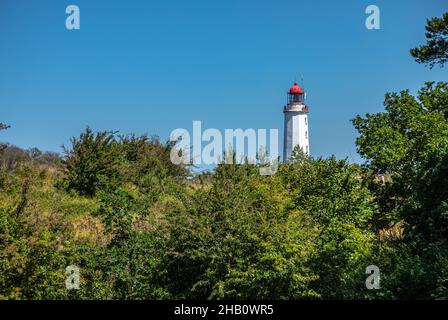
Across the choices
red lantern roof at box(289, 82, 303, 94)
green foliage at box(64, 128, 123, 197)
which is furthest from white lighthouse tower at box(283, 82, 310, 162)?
green foliage at box(64, 128, 123, 197)

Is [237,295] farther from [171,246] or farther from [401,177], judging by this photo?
[401,177]

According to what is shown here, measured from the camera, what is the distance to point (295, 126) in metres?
58.9

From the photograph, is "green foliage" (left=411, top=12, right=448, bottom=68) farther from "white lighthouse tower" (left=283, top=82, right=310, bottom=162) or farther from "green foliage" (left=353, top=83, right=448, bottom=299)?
"white lighthouse tower" (left=283, top=82, right=310, bottom=162)

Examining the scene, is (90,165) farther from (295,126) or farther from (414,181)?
(295,126)

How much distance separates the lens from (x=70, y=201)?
26.9 meters

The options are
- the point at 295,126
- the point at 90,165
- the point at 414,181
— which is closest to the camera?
the point at 414,181

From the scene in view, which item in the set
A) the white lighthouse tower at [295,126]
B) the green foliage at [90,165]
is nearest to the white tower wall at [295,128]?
the white lighthouse tower at [295,126]

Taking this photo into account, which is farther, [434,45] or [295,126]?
[295,126]

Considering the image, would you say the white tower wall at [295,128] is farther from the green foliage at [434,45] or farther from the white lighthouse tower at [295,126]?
the green foliage at [434,45]

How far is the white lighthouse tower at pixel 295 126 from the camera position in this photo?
5870 cm

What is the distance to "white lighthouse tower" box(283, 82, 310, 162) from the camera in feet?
193

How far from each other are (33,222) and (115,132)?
17.0 meters

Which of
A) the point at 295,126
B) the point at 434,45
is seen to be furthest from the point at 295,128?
Result: the point at 434,45
